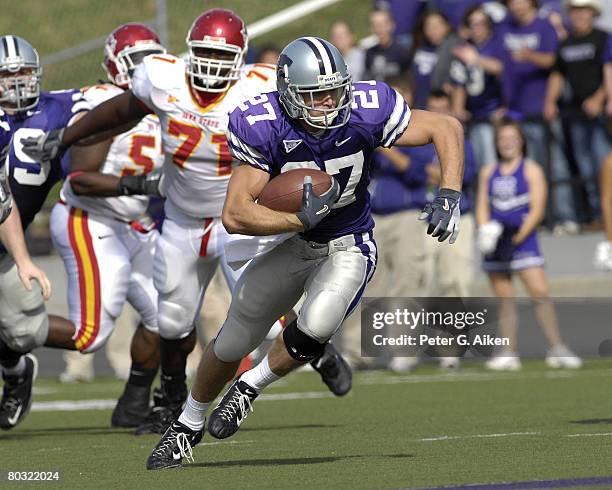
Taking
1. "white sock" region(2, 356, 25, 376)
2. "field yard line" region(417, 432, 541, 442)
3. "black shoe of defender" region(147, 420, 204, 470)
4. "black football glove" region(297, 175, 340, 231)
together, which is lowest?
"white sock" region(2, 356, 25, 376)

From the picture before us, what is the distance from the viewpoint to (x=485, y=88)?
528 inches

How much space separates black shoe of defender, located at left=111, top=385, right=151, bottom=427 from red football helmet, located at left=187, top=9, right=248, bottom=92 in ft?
5.77

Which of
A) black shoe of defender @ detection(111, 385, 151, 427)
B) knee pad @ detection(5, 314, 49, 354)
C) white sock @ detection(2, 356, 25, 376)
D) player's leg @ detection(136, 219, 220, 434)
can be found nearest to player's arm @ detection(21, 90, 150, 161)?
player's leg @ detection(136, 219, 220, 434)

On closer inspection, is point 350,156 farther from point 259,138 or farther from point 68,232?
point 68,232

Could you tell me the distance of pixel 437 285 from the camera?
1161 cm

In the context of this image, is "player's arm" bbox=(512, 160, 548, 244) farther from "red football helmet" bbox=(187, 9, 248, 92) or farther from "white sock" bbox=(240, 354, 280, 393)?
"white sock" bbox=(240, 354, 280, 393)

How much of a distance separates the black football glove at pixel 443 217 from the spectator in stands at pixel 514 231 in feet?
16.8

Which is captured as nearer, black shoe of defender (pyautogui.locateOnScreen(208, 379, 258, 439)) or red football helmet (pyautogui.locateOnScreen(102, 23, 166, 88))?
black shoe of defender (pyautogui.locateOnScreen(208, 379, 258, 439))

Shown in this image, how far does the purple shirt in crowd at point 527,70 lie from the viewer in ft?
43.8

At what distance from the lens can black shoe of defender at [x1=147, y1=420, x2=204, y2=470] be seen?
6.07 metres

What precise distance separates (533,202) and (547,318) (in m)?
0.87

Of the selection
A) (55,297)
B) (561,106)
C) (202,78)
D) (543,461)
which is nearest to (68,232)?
(202,78)

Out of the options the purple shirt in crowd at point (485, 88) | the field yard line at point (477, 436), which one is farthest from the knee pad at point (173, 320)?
the purple shirt in crowd at point (485, 88)

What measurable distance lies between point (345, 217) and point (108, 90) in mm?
2491
